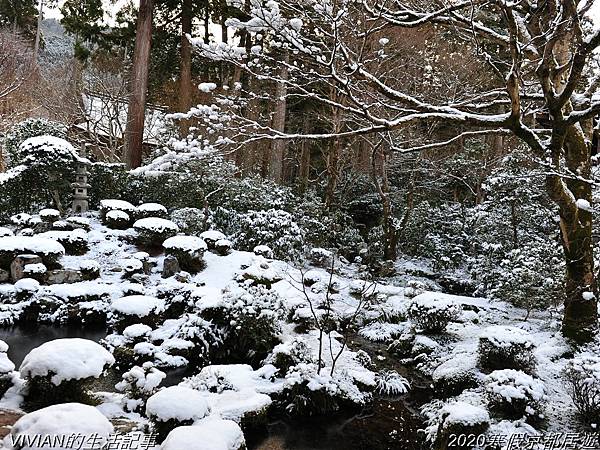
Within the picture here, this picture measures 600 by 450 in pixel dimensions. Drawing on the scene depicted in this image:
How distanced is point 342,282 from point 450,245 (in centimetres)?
419

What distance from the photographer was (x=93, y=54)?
16188mm

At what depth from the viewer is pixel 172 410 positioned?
366 centimetres

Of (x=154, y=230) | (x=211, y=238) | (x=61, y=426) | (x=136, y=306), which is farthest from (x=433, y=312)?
(x=154, y=230)

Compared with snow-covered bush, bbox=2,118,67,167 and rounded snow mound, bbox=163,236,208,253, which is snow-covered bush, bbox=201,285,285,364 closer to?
rounded snow mound, bbox=163,236,208,253

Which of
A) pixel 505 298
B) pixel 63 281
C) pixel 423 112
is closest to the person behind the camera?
pixel 423 112

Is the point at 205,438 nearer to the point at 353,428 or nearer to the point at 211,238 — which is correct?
the point at 353,428

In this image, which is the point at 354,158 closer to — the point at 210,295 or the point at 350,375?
the point at 210,295

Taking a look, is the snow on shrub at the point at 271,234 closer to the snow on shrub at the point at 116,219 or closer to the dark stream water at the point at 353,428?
the snow on shrub at the point at 116,219

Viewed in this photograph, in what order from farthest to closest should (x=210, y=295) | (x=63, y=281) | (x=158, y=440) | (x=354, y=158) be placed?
(x=354, y=158) → (x=63, y=281) → (x=210, y=295) → (x=158, y=440)

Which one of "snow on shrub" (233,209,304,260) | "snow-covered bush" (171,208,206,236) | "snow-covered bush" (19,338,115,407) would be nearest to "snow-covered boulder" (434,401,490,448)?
"snow-covered bush" (19,338,115,407)

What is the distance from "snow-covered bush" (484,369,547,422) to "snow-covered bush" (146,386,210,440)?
3.02 meters

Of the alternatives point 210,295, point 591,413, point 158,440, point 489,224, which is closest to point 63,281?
point 210,295

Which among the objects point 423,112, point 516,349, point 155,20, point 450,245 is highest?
point 155,20

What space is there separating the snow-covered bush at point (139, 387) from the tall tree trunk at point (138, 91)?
9.43 metres
